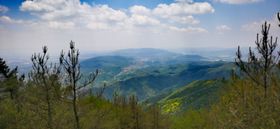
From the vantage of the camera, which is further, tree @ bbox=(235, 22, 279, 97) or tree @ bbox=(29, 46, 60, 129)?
tree @ bbox=(29, 46, 60, 129)

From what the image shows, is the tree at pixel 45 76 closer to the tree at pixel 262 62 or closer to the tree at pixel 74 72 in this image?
the tree at pixel 74 72

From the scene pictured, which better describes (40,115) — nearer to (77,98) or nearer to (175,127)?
(77,98)

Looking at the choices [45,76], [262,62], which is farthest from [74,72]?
[262,62]

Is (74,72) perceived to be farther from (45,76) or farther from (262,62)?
(262,62)

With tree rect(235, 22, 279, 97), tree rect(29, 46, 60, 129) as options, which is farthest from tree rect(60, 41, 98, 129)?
tree rect(235, 22, 279, 97)

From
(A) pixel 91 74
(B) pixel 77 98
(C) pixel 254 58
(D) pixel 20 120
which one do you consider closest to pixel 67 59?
(A) pixel 91 74

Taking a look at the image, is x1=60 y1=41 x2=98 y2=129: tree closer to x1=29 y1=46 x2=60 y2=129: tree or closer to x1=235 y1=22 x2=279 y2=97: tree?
x1=29 y1=46 x2=60 y2=129: tree

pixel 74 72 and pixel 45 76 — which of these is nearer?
pixel 74 72
